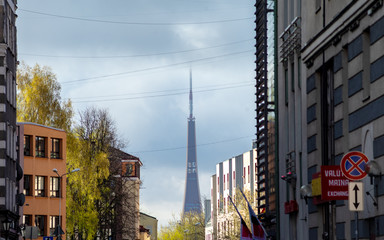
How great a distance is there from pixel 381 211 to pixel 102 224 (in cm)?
7069

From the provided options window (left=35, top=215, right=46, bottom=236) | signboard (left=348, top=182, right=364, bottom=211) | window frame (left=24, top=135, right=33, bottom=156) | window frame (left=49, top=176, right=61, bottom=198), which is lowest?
signboard (left=348, top=182, right=364, bottom=211)

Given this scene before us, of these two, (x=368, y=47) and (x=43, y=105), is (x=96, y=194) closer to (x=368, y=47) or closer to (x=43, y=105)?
(x=43, y=105)

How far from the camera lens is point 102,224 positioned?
92.4m

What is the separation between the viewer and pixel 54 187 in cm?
8750

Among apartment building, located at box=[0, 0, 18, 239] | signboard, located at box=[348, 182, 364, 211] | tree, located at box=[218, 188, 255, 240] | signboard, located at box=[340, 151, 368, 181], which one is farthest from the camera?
→ tree, located at box=[218, 188, 255, 240]

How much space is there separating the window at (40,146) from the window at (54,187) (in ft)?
8.16

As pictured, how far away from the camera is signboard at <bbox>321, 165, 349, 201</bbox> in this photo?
74.3ft

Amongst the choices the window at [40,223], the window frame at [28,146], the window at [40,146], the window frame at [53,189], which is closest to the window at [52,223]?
the window at [40,223]

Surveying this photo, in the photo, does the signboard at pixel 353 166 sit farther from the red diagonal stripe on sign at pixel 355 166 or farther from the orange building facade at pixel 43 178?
the orange building facade at pixel 43 178

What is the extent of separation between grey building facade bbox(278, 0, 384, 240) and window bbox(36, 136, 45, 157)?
45554 mm

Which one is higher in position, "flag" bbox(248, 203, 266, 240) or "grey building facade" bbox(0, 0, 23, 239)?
"grey building facade" bbox(0, 0, 23, 239)

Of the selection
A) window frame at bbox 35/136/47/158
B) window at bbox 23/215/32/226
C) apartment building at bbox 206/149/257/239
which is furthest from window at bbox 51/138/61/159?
apartment building at bbox 206/149/257/239

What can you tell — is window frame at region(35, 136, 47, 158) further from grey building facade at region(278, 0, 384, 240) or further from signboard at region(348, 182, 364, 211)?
signboard at region(348, 182, 364, 211)

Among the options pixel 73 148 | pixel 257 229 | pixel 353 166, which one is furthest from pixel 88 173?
pixel 353 166
